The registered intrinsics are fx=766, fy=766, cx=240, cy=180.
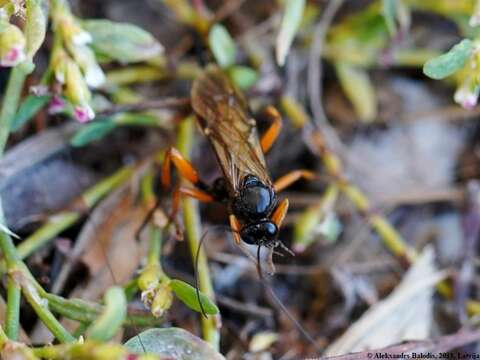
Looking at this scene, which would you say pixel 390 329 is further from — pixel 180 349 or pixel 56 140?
pixel 56 140

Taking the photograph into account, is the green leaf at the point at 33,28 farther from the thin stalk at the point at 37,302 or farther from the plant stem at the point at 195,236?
the plant stem at the point at 195,236

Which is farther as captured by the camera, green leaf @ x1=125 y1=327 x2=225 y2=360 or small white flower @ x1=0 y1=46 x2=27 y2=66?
green leaf @ x1=125 y1=327 x2=225 y2=360

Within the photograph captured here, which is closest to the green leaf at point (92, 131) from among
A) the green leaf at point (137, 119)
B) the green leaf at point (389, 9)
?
the green leaf at point (137, 119)

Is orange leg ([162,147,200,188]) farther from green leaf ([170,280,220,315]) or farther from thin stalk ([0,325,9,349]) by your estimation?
thin stalk ([0,325,9,349])

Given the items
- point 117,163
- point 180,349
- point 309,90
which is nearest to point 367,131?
point 309,90

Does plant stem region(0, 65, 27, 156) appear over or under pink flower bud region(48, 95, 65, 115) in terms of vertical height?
over

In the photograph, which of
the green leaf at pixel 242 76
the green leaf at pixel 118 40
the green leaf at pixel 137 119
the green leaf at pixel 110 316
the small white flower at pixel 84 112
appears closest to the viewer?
the green leaf at pixel 110 316

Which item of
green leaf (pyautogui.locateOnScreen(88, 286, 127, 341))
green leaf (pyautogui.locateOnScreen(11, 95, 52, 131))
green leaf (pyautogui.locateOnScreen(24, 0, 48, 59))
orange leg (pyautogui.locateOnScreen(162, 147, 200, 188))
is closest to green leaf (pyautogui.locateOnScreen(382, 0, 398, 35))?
orange leg (pyautogui.locateOnScreen(162, 147, 200, 188))
